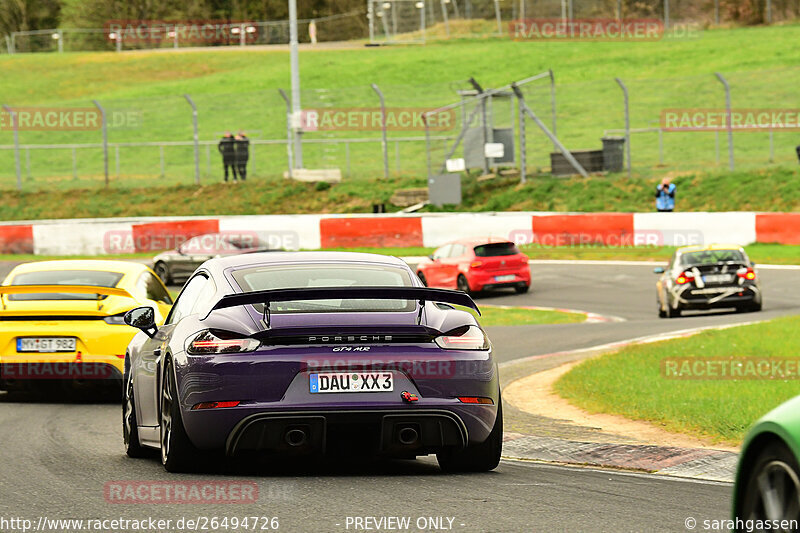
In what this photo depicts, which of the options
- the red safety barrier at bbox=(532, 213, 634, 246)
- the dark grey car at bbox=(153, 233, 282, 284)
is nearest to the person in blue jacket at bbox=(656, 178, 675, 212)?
the red safety barrier at bbox=(532, 213, 634, 246)

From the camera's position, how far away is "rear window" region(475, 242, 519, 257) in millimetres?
27188

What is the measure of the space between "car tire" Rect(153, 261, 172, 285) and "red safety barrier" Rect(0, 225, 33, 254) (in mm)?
6511

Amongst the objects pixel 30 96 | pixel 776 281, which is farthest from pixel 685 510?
pixel 30 96

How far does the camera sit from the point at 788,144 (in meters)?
44.8

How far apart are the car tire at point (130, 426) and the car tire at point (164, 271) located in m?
20.9

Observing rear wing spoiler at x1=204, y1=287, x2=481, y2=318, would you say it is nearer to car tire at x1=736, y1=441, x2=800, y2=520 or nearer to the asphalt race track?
the asphalt race track

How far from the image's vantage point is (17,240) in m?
35.5

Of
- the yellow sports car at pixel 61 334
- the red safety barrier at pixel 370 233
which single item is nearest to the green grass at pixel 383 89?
the red safety barrier at pixel 370 233

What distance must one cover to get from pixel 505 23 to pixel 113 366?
62902 mm

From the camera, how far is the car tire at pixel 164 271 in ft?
98.8

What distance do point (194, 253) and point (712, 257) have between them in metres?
12.4

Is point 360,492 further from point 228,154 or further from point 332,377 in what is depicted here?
point 228,154

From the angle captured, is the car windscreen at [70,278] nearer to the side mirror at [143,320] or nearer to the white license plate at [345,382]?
the side mirror at [143,320]

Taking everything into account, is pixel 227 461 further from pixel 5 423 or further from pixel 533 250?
pixel 533 250
